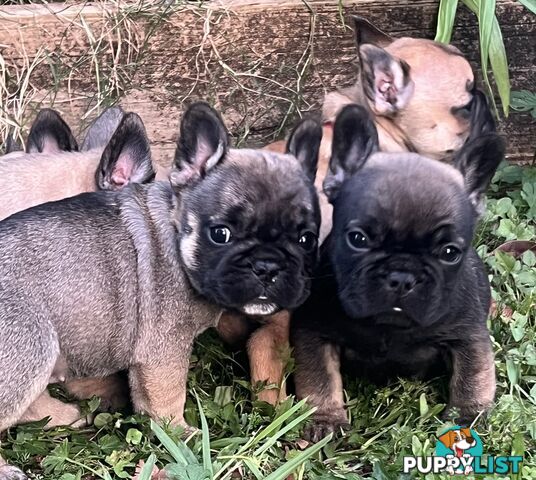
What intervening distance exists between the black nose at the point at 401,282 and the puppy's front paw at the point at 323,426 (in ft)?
2.17

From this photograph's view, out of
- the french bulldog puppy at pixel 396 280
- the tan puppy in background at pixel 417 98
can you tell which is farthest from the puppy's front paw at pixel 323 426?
the tan puppy in background at pixel 417 98

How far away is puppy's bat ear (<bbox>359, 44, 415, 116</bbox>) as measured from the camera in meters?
4.61

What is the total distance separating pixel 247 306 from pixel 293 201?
1.31 ft

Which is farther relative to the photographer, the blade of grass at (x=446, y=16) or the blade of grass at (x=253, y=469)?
the blade of grass at (x=446, y=16)

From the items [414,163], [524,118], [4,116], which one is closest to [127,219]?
[414,163]

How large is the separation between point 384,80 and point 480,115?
49 centimetres

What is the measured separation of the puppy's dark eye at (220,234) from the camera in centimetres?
330

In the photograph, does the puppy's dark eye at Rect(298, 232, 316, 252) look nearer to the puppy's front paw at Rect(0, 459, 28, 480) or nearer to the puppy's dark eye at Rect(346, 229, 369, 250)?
the puppy's dark eye at Rect(346, 229, 369, 250)

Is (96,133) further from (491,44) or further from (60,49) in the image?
(491,44)

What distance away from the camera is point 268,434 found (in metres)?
3.34

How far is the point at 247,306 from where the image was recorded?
10.9 ft

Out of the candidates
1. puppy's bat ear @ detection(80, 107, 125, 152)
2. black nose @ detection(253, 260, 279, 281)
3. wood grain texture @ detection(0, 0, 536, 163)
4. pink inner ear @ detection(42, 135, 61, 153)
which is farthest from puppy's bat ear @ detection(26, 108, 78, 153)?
black nose @ detection(253, 260, 279, 281)

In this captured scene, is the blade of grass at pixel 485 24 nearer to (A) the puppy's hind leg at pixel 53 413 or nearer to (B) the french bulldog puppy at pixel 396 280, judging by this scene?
(B) the french bulldog puppy at pixel 396 280

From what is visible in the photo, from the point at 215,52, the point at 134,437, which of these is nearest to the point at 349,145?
the point at 134,437
